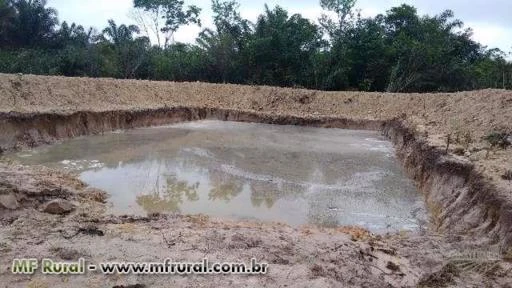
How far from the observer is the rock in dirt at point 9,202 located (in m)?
6.24

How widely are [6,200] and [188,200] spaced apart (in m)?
3.08

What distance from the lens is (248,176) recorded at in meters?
10.4

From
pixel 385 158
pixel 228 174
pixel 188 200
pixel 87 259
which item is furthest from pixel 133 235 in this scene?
pixel 385 158

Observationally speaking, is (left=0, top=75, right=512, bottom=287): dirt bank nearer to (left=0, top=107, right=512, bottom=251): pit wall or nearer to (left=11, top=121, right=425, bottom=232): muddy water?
A: (left=0, top=107, right=512, bottom=251): pit wall

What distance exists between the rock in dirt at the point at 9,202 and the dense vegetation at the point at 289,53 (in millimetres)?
18586

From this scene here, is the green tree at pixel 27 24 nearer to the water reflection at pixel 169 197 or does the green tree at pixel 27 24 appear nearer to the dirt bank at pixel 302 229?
the dirt bank at pixel 302 229

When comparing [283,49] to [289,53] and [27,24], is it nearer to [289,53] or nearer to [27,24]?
[289,53]

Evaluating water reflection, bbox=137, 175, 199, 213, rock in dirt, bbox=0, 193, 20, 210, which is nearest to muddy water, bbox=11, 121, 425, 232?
water reflection, bbox=137, 175, 199, 213

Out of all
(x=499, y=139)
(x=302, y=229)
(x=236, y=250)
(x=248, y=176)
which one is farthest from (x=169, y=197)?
(x=499, y=139)

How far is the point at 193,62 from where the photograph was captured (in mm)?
27359

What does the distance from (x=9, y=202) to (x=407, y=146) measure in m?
10.2

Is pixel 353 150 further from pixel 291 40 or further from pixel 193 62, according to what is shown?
pixel 193 62

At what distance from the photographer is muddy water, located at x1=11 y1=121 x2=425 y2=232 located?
8117mm

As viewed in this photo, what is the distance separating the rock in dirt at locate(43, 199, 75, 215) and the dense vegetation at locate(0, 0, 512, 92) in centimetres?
1861
